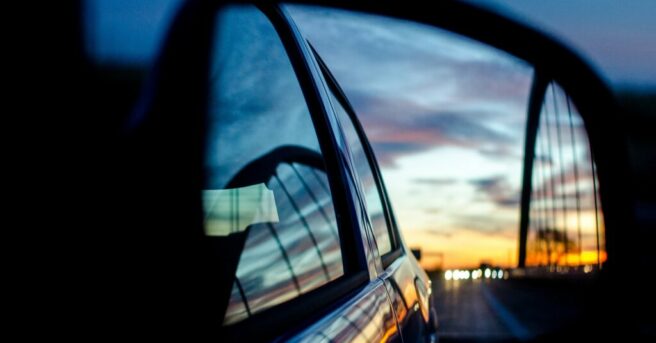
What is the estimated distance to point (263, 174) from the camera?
213cm

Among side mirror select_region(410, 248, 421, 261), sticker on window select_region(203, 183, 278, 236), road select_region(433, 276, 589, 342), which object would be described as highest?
sticker on window select_region(203, 183, 278, 236)

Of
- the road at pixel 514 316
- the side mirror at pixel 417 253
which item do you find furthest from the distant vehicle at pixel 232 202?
the road at pixel 514 316

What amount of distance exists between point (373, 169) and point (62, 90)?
3.50 metres

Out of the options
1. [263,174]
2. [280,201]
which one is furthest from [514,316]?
[263,174]

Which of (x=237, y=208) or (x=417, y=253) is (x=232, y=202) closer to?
(x=237, y=208)

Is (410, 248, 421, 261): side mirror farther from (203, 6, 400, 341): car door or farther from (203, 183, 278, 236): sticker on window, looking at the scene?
(203, 183, 278, 236): sticker on window

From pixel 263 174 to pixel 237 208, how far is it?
1.01ft

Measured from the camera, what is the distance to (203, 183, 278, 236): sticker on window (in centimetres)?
161

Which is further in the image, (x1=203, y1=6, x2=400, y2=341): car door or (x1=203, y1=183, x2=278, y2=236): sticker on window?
(x1=203, y1=6, x2=400, y2=341): car door

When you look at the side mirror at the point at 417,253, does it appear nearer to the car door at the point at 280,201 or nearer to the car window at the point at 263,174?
the car door at the point at 280,201

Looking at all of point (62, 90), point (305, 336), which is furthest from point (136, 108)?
point (305, 336)

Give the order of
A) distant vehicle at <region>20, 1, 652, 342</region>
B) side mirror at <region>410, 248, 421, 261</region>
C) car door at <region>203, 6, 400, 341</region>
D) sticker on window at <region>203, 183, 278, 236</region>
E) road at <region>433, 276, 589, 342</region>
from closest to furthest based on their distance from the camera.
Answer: distant vehicle at <region>20, 1, 652, 342</region>, sticker on window at <region>203, 183, 278, 236</region>, car door at <region>203, 6, 400, 341</region>, side mirror at <region>410, 248, 421, 261</region>, road at <region>433, 276, 589, 342</region>

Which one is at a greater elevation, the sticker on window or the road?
the sticker on window

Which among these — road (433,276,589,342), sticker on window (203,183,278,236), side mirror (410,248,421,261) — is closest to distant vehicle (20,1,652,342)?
sticker on window (203,183,278,236)
